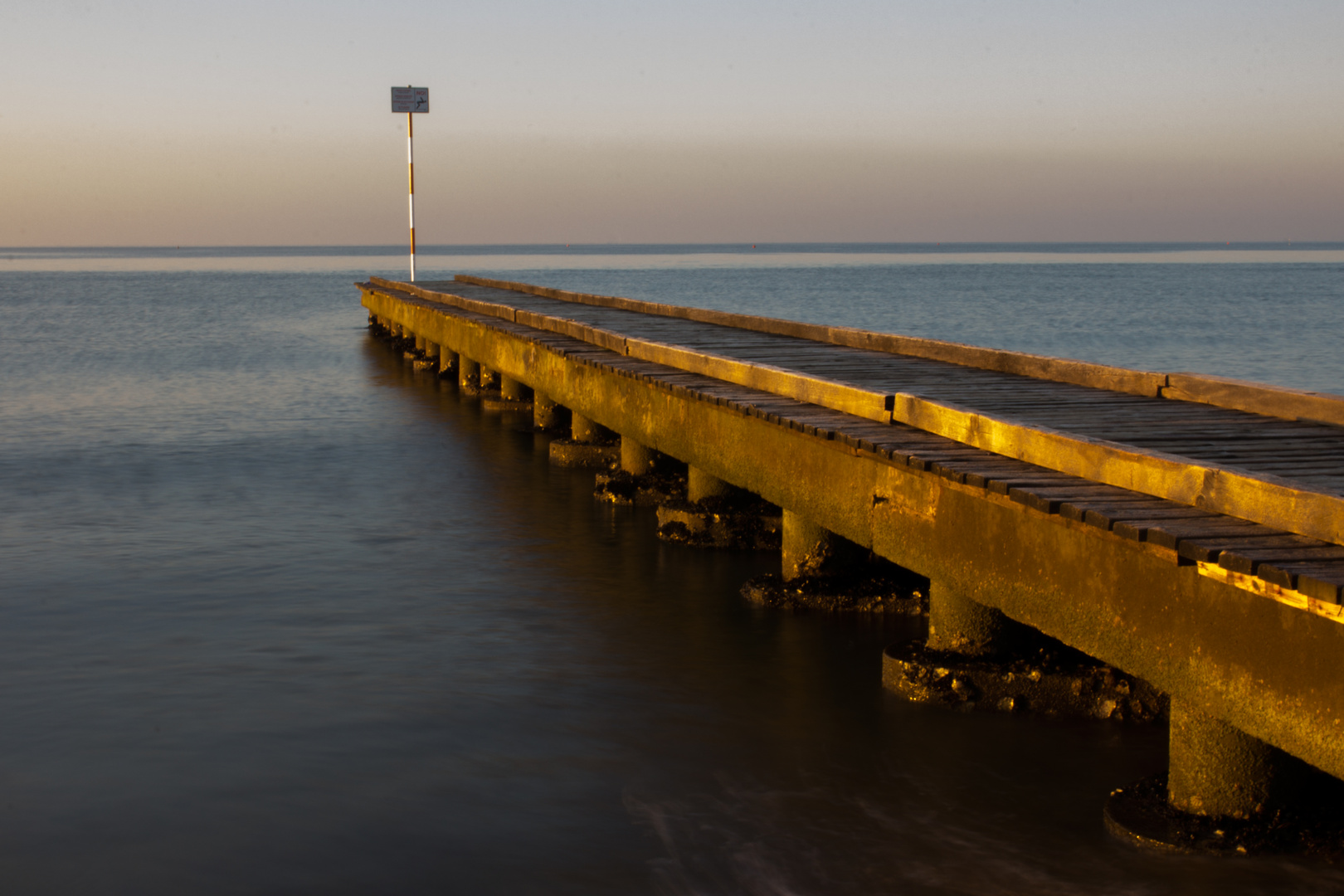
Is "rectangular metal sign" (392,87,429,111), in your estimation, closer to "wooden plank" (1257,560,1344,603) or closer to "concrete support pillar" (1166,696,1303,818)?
→ "concrete support pillar" (1166,696,1303,818)

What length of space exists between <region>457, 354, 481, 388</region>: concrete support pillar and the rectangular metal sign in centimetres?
Answer: 1370

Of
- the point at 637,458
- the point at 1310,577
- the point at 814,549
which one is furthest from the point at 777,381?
the point at 1310,577

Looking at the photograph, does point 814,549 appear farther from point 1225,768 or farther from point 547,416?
point 547,416

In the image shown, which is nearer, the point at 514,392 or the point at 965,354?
the point at 965,354

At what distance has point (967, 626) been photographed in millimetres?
6195

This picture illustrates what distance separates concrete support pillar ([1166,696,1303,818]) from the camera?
14.7 ft

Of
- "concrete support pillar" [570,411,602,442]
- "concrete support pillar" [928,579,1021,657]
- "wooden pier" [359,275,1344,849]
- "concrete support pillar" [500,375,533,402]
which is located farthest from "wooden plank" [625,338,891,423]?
"concrete support pillar" [500,375,533,402]

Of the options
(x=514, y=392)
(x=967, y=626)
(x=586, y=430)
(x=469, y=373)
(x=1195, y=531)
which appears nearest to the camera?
(x=1195, y=531)

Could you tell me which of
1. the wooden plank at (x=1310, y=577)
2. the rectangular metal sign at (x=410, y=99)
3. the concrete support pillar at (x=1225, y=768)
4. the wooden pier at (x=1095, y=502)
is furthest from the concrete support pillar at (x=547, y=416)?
the rectangular metal sign at (x=410, y=99)

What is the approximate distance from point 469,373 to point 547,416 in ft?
17.8

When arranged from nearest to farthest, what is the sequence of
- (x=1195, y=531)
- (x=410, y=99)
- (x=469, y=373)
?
(x=1195, y=531)
(x=469, y=373)
(x=410, y=99)

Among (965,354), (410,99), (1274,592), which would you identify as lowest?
(1274,592)

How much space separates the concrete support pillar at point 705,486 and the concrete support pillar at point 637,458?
170 cm

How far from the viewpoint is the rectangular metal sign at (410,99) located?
32719 millimetres
